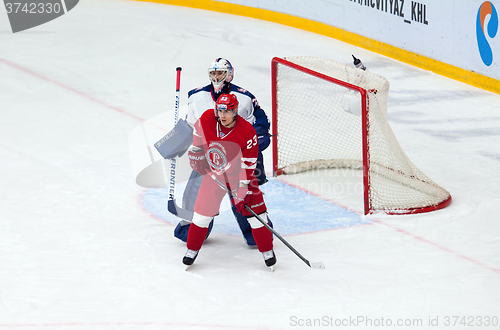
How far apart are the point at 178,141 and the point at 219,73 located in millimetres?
505

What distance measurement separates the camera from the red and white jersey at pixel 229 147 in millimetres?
3930

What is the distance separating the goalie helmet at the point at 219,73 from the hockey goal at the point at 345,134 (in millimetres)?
1126

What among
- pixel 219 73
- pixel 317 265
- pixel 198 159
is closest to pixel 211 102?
pixel 219 73

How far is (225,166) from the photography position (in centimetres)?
403

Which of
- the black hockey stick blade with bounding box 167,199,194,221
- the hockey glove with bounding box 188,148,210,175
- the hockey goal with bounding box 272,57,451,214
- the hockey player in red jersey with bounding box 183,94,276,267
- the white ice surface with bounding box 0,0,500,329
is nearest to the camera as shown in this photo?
the white ice surface with bounding box 0,0,500,329

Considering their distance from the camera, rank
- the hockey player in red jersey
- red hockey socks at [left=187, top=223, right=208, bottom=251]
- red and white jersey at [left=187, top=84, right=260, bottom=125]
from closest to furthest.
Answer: the hockey player in red jersey
red hockey socks at [left=187, top=223, right=208, bottom=251]
red and white jersey at [left=187, top=84, right=260, bottom=125]

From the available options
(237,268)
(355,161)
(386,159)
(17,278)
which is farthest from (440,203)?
(17,278)

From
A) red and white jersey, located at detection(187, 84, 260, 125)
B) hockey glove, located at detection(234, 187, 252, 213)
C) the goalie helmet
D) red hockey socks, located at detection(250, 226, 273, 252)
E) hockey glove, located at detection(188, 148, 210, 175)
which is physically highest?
the goalie helmet

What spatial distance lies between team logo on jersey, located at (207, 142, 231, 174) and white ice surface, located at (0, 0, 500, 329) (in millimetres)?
663

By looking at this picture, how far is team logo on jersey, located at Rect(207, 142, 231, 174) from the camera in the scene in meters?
3.99

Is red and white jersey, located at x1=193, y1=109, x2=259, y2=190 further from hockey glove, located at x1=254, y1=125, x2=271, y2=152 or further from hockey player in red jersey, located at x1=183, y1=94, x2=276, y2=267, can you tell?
hockey glove, located at x1=254, y1=125, x2=271, y2=152

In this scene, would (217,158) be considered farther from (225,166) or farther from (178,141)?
(178,141)

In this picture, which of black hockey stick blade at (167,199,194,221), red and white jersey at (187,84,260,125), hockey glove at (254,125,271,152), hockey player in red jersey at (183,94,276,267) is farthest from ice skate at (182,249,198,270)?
red and white jersey at (187,84,260,125)

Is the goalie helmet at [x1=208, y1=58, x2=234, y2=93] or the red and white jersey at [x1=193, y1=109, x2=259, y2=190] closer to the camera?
the red and white jersey at [x1=193, y1=109, x2=259, y2=190]
